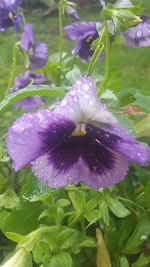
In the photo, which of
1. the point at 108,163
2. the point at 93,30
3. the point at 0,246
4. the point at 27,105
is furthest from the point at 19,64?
the point at 108,163

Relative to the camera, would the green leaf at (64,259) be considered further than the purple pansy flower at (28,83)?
No

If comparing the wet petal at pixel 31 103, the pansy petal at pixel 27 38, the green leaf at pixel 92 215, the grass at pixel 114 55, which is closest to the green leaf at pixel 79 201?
the green leaf at pixel 92 215

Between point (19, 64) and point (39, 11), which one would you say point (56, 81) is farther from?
point (39, 11)

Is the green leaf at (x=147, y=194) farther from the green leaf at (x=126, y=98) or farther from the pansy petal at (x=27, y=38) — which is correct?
the pansy petal at (x=27, y=38)

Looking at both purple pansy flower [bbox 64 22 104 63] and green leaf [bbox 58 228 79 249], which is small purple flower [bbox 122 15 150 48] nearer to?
purple pansy flower [bbox 64 22 104 63]

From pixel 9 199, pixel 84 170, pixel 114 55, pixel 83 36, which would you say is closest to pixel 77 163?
pixel 84 170

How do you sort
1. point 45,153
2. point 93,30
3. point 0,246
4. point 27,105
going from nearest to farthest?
point 45,153
point 0,246
point 93,30
point 27,105
